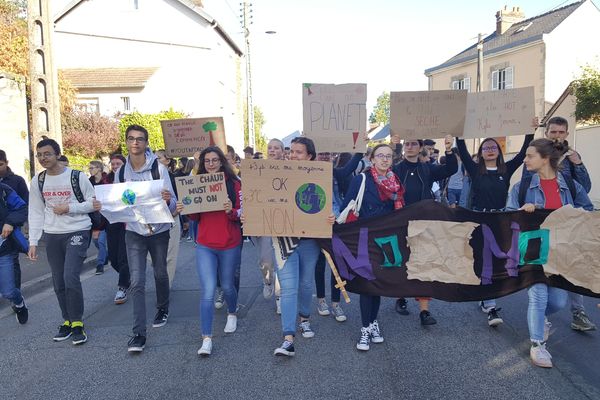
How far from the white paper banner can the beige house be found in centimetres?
2627

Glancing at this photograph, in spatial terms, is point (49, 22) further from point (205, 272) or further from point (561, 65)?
A: point (561, 65)

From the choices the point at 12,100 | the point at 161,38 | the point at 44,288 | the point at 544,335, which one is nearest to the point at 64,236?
the point at 44,288

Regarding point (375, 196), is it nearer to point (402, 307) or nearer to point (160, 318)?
point (402, 307)

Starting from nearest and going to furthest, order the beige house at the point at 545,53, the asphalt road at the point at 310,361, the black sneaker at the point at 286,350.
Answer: the asphalt road at the point at 310,361 < the black sneaker at the point at 286,350 < the beige house at the point at 545,53

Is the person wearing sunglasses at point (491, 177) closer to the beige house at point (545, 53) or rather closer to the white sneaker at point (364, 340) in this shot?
the white sneaker at point (364, 340)

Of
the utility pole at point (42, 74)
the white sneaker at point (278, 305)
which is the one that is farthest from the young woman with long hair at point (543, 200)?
the utility pole at point (42, 74)

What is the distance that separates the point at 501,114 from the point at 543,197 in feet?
3.87

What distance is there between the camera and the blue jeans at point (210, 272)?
176 inches

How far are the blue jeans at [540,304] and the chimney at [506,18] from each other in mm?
33063

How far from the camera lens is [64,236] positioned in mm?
4773

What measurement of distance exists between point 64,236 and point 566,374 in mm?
4682

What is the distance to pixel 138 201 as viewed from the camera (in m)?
4.70

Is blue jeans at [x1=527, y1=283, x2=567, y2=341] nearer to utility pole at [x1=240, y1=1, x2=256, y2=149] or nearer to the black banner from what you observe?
the black banner

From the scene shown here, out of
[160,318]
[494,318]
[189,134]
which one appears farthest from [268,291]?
[494,318]
